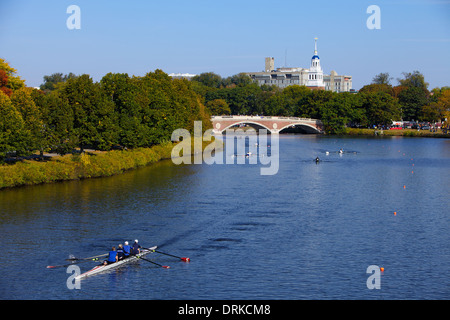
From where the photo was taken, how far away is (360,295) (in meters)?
33.2

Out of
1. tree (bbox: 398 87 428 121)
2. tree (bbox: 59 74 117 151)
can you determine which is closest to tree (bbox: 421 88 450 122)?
tree (bbox: 398 87 428 121)

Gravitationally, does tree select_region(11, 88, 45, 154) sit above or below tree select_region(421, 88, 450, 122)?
below

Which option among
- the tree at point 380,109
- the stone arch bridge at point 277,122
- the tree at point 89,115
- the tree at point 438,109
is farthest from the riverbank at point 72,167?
the tree at point 438,109

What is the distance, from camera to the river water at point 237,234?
34.3m

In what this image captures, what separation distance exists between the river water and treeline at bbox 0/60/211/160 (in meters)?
6.58

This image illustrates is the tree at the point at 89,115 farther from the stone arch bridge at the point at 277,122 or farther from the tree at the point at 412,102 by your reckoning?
the tree at the point at 412,102

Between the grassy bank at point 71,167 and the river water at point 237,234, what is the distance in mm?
1712

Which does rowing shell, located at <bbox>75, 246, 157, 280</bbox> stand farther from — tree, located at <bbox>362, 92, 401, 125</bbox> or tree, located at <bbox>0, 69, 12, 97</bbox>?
tree, located at <bbox>362, 92, 401, 125</bbox>

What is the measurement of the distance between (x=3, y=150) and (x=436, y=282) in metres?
47.6

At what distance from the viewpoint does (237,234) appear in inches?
1788

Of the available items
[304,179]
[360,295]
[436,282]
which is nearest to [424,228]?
[436,282]

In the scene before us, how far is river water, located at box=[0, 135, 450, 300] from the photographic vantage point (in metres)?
34.3

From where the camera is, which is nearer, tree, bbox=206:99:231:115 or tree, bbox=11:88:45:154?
tree, bbox=11:88:45:154

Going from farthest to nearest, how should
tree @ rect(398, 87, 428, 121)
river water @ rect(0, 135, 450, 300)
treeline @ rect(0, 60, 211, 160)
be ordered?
tree @ rect(398, 87, 428, 121) → treeline @ rect(0, 60, 211, 160) → river water @ rect(0, 135, 450, 300)
